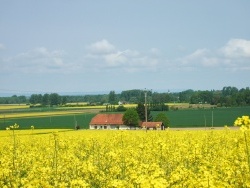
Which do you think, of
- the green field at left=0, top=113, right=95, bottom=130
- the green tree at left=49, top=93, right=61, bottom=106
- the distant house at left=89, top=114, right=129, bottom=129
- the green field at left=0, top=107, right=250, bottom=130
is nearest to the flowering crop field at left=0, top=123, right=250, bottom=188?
the green field at left=0, top=107, right=250, bottom=130

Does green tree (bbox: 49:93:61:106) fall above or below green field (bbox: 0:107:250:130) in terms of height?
above

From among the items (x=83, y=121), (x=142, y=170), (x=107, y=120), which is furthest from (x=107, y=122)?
(x=142, y=170)

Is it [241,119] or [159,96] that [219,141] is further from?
[159,96]

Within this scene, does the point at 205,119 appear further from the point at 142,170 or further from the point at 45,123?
the point at 142,170

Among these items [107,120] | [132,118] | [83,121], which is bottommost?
[83,121]

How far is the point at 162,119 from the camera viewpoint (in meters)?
74.7

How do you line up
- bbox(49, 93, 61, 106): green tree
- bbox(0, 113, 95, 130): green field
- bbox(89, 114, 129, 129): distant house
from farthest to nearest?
bbox(49, 93, 61, 106): green tree < bbox(89, 114, 129, 129): distant house < bbox(0, 113, 95, 130): green field

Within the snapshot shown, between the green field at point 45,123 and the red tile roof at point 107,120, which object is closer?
the green field at point 45,123

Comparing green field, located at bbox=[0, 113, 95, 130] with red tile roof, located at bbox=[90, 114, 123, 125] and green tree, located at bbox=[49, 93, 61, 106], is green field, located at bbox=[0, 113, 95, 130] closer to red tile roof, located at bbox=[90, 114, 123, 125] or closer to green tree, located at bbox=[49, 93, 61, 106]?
red tile roof, located at bbox=[90, 114, 123, 125]

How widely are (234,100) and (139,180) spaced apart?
141 meters

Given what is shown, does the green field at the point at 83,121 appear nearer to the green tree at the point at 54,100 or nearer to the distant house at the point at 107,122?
the distant house at the point at 107,122

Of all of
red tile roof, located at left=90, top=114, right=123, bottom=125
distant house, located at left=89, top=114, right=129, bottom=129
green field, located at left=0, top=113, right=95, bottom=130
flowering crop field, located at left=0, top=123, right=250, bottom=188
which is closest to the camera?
flowering crop field, located at left=0, top=123, right=250, bottom=188

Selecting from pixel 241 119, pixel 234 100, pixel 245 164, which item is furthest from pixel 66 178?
pixel 234 100

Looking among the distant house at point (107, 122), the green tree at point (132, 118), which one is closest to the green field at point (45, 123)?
the distant house at point (107, 122)
